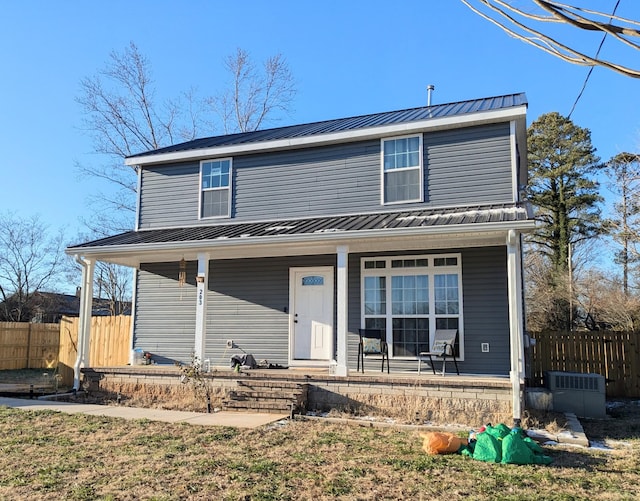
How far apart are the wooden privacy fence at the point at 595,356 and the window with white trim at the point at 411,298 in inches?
110

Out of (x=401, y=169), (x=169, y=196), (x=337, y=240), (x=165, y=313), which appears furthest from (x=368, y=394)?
(x=169, y=196)

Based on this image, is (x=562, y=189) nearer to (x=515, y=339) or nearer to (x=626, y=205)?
(x=626, y=205)

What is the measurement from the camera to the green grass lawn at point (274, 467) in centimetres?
432

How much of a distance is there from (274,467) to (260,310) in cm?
601

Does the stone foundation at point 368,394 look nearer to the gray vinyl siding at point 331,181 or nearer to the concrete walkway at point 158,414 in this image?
the concrete walkway at point 158,414

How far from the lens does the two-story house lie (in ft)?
29.4

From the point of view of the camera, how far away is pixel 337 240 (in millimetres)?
8695

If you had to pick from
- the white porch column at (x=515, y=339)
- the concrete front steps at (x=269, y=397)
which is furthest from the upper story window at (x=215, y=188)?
the white porch column at (x=515, y=339)

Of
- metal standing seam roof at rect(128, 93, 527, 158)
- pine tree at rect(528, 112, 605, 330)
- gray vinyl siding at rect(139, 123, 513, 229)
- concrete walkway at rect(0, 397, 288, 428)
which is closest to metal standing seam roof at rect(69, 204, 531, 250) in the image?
gray vinyl siding at rect(139, 123, 513, 229)

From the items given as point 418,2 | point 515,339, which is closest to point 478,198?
point 515,339

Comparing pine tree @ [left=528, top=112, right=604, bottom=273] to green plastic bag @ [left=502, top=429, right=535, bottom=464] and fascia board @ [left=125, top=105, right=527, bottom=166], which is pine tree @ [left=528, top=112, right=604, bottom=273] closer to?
fascia board @ [left=125, top=105, right=527, bottom=166]

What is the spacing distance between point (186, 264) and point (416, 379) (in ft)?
20.0

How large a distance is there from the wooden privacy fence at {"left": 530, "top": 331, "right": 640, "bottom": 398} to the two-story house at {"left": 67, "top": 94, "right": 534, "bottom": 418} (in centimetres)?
286

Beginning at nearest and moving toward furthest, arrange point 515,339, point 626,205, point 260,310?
point 515,339
point 260,310
point 626,205
